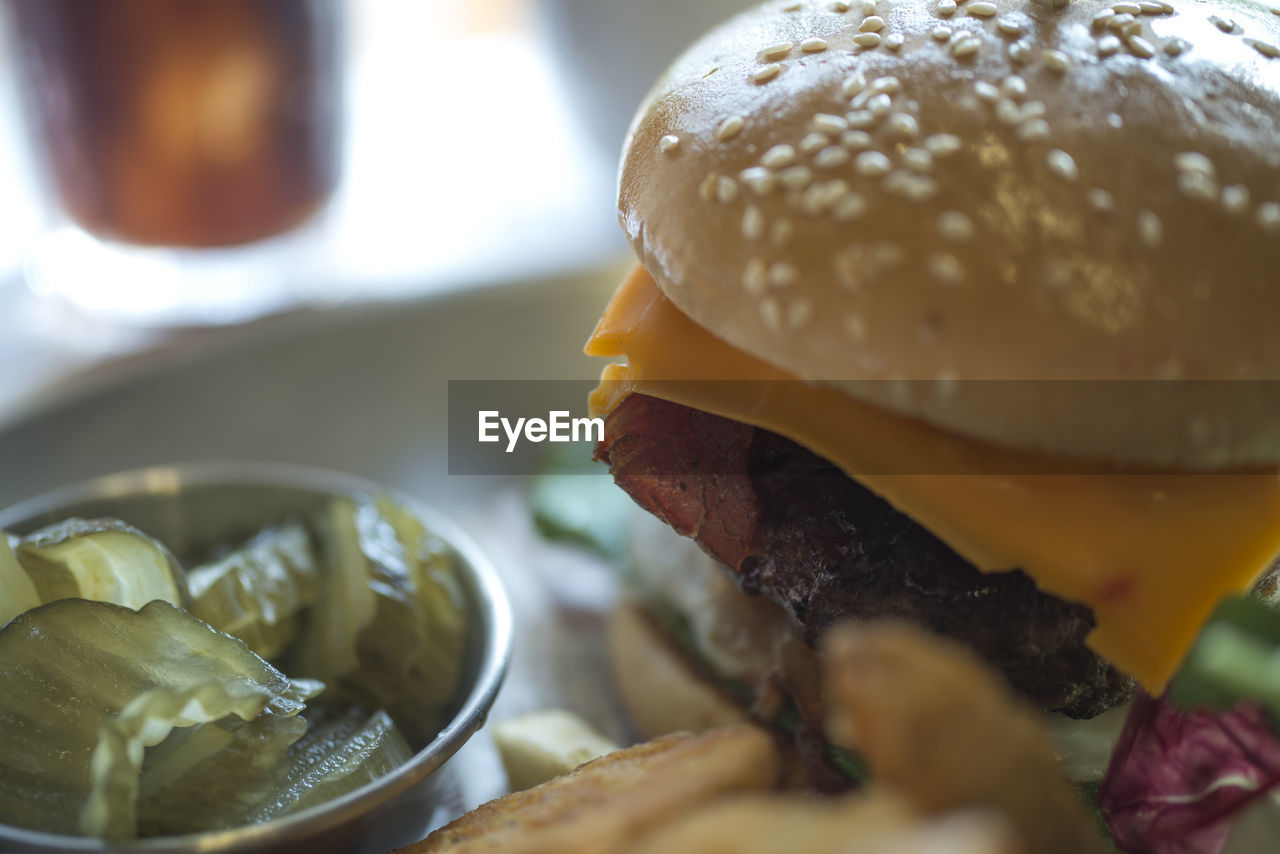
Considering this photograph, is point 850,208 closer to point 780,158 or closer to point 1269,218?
point 780,158

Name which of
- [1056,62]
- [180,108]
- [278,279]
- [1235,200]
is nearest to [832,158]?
[1056,62]

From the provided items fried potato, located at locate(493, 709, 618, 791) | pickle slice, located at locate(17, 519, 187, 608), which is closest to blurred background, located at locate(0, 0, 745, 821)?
fried potato, located at locate(493, 709, 618, 791)

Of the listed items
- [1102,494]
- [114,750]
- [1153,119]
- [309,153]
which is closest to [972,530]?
[1102,494]

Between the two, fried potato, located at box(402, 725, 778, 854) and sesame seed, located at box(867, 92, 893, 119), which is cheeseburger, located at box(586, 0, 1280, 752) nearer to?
sesame seed, located at box(867, 92, 893, 119)

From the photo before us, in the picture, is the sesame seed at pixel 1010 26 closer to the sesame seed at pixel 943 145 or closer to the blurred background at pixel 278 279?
the sesame seed at pixel 943 145

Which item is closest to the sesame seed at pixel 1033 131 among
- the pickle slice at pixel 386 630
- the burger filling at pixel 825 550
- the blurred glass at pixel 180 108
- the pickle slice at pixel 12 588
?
the burger filling at pixel 825 550

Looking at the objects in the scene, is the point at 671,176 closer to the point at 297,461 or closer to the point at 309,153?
the point at 297,461

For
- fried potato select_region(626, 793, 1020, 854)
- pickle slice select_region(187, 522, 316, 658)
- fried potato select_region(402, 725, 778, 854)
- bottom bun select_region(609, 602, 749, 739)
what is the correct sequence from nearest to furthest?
fried potato select_region(626, 793, 1020, 854)
fried potato select_region(402, 725, 778, 854)
pickle slice select_region(187, 522, 316, 658)
bottom bun select_region(609, 602, 749, 739)
